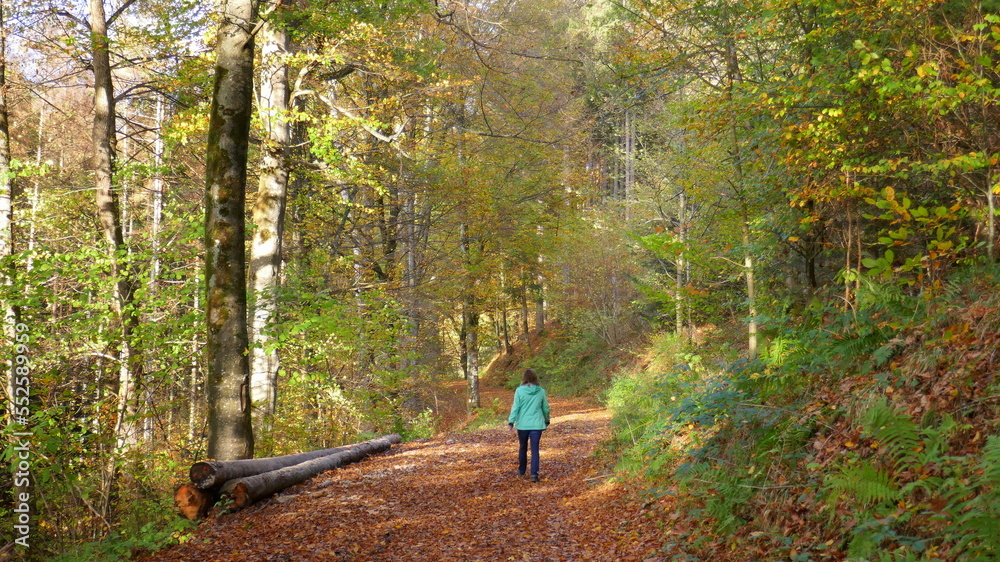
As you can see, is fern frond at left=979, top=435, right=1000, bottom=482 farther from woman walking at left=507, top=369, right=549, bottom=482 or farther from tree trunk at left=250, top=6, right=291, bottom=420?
tree trunk at left=250, top=6, right=291, bottom=420

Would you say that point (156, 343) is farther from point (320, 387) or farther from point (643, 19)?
point (643, 19)

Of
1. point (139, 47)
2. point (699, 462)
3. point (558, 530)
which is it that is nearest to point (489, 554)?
point (558, 530)

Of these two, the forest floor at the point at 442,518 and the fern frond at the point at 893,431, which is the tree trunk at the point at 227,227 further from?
the fern frond at the point at 893,431

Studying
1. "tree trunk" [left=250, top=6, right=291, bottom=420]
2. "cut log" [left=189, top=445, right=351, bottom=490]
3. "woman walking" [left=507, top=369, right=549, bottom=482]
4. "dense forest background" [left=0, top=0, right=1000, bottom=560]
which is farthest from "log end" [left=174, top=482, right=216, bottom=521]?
"woman walking" [left=507, top=369, right=549, bottom=482]

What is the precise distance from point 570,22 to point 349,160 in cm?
A: 1871

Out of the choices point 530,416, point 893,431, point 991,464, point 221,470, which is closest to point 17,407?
point 221,470

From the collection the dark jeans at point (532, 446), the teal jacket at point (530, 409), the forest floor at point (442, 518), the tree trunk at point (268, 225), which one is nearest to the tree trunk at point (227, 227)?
the forest floor at point (442, 518)

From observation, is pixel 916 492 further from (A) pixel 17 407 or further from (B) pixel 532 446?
(A) pixel 17 407

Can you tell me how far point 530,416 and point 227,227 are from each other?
495 cm

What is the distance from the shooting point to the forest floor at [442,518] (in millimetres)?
5562

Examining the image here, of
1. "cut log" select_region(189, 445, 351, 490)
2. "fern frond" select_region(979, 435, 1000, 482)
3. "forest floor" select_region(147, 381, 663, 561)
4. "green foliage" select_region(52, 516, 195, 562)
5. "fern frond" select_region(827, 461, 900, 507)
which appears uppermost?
"fern frond" select_region(979, 435, 1000, 482)

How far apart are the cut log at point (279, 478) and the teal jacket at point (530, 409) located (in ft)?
9.66

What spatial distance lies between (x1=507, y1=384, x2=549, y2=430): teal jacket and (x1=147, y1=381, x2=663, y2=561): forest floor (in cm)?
86

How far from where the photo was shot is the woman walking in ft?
29.3
